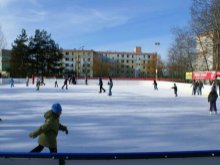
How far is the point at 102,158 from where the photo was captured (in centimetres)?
394

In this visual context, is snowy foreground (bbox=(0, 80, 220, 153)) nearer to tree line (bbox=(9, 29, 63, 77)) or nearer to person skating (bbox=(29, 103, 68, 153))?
person skating (bbox=(29, 103, 68, 153))

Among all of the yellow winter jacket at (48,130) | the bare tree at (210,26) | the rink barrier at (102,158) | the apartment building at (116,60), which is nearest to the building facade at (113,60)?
the apartment building at (116,60)

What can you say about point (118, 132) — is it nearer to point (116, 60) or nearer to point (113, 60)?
point (113, 60)

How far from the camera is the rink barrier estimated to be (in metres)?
3.94

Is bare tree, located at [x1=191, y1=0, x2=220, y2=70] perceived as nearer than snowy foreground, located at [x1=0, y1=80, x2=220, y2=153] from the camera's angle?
No

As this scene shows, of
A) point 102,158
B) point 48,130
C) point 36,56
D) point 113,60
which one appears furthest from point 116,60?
point 102,158

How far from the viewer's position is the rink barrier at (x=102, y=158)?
155 inches

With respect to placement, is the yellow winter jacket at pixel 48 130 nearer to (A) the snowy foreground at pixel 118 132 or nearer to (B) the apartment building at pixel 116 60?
(A) the snowy foreground at pixel 118 132

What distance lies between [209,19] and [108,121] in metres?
30.4

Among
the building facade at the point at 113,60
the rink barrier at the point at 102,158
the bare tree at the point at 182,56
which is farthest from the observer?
the building facade at the point at 113,60

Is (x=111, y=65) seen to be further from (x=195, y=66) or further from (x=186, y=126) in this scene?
(x=186, y=126)

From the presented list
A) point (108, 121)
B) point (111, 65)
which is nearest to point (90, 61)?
point (111, 65)

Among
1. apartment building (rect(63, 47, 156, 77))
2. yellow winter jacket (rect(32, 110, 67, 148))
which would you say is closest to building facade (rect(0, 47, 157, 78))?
apartment building (rect(63, 47, 156, 77))

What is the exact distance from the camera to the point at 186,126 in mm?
11109
